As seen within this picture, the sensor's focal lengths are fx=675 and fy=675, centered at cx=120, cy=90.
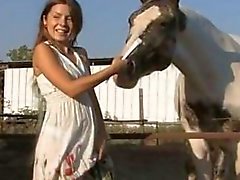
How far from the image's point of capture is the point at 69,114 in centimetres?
241

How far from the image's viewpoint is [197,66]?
403cm

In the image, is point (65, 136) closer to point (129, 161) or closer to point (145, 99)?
point (129, 161)

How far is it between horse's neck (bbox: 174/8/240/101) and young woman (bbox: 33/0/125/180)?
5.08 feet

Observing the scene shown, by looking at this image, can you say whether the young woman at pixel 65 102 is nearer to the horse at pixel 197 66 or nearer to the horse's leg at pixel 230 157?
the horse at pixel 197 66

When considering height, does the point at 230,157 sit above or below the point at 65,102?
below

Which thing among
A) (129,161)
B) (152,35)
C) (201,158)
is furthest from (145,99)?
(152,35)

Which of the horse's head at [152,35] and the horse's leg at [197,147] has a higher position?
the horse's head at [152,35]

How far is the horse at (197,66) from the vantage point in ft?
12.3

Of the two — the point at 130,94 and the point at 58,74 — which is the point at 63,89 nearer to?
the point at 58,74

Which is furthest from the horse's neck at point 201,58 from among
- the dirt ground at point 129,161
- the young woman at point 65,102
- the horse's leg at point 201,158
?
the dirt ground at point 129,161

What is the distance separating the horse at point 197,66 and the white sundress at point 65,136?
115 cm

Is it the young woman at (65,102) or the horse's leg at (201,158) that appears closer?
the young woman at (65,102)

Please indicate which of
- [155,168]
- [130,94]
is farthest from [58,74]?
[130,94]

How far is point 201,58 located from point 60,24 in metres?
1.70
